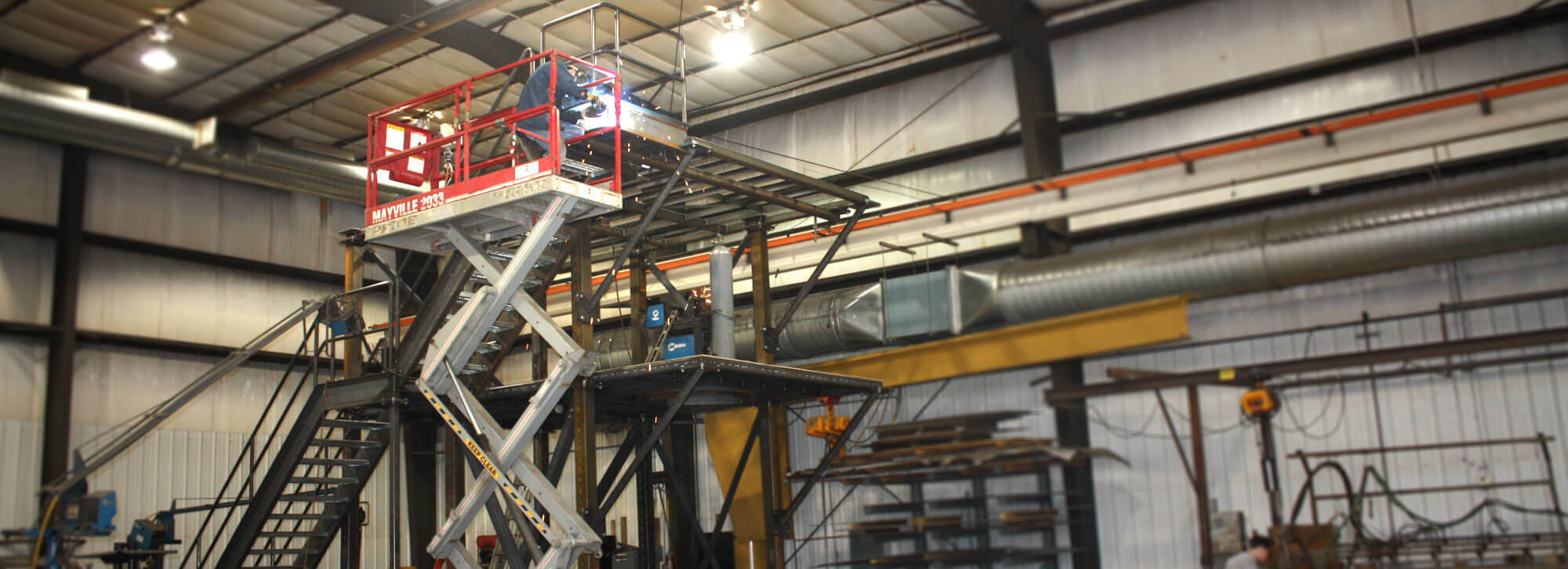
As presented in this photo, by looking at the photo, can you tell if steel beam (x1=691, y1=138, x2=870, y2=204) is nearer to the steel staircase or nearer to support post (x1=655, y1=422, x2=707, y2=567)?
the steel staircase

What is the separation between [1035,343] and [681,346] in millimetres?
5237

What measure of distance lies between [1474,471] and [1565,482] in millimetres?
1096

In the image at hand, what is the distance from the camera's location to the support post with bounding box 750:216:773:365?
17.9 m

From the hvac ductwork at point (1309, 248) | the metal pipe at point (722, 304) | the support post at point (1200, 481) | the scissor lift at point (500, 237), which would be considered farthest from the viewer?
the metal pipe at point (722, 304)

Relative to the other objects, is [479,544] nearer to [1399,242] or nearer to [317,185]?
[317,185]

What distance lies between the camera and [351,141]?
25.1 m

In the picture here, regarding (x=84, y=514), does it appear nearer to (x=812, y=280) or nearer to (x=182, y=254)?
(x=182, y=254)

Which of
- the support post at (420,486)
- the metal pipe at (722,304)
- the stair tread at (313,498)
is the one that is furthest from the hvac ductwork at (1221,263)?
the support post at (420,486)

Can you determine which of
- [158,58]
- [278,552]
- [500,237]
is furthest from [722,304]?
[158,58]

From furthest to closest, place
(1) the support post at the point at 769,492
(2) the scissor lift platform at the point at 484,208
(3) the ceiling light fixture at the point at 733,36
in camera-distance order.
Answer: (3) the ceiling light fixture at the point at 733,36, (1) the support post at the point at 769,492, (2) the scissor lift platform at the point at 484,208

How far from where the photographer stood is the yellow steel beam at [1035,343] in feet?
52.3

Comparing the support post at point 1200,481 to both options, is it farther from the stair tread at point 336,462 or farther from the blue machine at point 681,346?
the stair tread at point 336,462

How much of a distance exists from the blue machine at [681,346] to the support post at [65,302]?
958 centimetres

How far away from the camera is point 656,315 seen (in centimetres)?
1675
